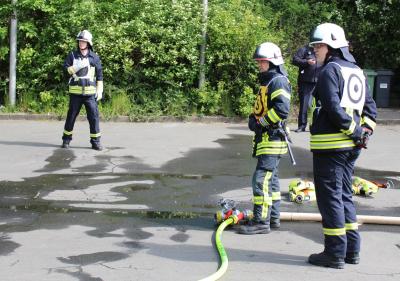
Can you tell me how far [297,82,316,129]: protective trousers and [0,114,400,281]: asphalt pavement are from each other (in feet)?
1.15

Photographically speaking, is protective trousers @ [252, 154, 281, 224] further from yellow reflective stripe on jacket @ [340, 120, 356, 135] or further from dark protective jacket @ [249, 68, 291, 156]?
yellow reflective stripe on jacket @ [340, 120, 356, 135]

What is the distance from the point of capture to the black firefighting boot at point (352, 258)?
5.70 metres

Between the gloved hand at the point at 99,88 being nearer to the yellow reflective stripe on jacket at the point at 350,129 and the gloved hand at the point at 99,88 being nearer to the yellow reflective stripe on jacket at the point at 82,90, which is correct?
the yellow reflective stripe on jacket at the point at 82,90

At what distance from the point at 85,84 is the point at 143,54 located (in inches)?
158

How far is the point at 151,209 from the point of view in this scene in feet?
24.5

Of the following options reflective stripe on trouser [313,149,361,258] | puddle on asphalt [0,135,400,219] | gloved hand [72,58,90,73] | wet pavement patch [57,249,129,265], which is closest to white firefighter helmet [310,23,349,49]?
reflective stripe on trouser [313,149,361,258]

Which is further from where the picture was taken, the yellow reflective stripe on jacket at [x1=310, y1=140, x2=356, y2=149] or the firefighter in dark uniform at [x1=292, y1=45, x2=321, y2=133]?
the firefighter in dark uniform at [x1=292, y1=45, x2=321, y2=133]

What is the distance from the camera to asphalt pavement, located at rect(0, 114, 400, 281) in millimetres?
5570

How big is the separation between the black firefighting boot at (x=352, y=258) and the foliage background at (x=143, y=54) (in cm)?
852

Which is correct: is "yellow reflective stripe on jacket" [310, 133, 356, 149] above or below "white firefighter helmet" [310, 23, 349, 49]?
below

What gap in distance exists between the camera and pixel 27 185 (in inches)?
332

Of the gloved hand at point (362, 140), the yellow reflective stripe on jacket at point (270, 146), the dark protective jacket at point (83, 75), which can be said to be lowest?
the yellow reflective stripe on jacket at point (270, 146)

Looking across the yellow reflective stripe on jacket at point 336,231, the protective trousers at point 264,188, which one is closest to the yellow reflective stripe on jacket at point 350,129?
the yellow reflective stripe on jacket at point 336,231

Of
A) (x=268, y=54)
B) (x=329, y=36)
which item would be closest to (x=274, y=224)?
(x=268, y=54)
